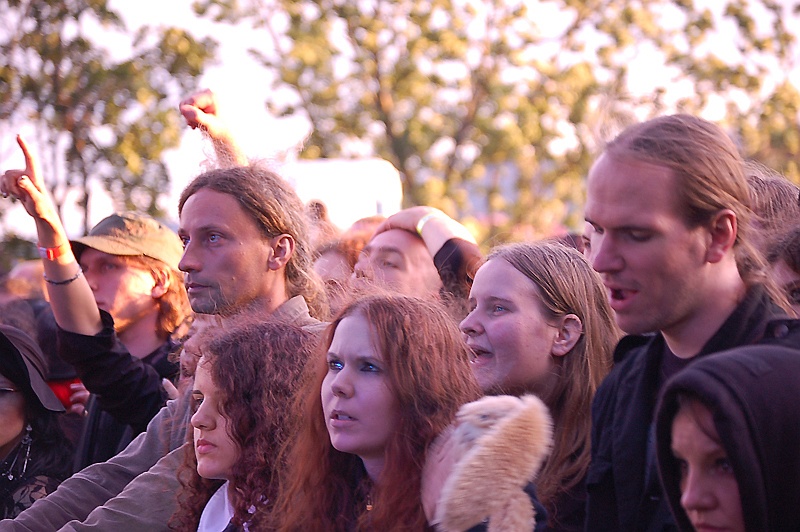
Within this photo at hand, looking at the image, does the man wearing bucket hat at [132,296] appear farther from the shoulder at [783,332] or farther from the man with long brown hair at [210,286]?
the shoulder at [783,332]

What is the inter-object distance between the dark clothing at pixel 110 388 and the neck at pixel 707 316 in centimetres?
233

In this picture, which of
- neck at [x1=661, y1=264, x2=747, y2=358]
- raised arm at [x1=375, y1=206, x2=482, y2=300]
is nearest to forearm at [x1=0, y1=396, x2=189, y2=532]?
raised arm at [x1=375, y1=206, x2=482, y2=300]

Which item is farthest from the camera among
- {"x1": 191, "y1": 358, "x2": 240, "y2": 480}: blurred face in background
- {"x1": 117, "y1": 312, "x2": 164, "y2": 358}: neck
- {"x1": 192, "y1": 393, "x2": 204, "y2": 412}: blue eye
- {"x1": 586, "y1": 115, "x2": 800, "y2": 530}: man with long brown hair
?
{"x1": 117, "y1": 312, "x2": 164, "y2": 358}: neck

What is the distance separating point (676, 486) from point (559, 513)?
2.87 feet

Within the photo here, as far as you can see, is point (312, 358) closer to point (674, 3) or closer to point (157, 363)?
point (157, 363)

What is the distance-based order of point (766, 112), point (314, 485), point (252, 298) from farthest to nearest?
point (766, 112) < point (252, 298) < point (314, 485)

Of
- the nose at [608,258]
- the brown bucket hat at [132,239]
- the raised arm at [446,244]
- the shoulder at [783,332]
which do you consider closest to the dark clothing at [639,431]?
the shoulder at [783,332]

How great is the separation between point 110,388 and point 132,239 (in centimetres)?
109

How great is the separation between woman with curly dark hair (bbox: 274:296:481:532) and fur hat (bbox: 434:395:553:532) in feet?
1.20

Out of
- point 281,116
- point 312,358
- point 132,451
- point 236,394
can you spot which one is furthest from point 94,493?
point 281,116

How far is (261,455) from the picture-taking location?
2.91 metres

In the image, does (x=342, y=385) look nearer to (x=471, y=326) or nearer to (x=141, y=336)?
(x=471, y=326)

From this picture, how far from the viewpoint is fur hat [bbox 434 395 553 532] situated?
6.68 ft

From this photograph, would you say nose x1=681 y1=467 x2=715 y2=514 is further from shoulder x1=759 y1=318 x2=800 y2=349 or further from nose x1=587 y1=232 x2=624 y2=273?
nose x1=587 y1=232 x2=624 y2=273
